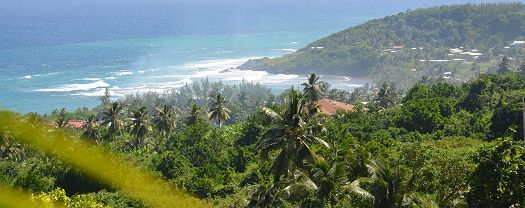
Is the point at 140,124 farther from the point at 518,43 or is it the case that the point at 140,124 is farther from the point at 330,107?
the point at 518,43

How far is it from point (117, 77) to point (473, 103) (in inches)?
4065

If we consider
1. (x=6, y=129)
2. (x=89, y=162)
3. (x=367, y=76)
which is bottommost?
(x=367, y=76)

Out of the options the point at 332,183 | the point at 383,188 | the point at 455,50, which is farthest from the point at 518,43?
the point at 383,188

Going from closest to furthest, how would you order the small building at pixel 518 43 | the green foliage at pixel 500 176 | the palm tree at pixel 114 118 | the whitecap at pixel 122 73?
the green foliage at pixel 500 176 < the palm tree at pixel 114 118 < the whitecap at pixel 122 73 < the small building at pixel 518 43

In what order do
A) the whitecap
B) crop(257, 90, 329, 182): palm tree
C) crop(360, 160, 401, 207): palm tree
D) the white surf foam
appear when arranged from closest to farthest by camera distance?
crop(360, 160, 401, 207): palm tree
crop(257, 90, 329, 182): palm tree
the white surf foam
the whitecap

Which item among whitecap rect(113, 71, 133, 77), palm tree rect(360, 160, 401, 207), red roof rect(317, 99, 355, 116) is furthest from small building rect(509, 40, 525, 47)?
palm tree rect(360, 160, 401, 207)

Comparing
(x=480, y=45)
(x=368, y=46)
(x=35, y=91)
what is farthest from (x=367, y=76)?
(x=35, y=91)

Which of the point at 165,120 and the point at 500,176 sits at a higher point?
the point at 500,176

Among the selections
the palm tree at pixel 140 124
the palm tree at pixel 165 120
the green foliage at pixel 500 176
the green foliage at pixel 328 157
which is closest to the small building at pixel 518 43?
the green foliage at pixel 328 157

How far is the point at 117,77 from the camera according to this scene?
146375mm

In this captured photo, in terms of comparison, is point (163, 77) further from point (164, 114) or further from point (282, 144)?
point (282, 144)

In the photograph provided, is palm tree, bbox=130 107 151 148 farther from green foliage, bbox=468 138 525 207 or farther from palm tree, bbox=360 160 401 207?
green foliage, bbox=468 138 525 207

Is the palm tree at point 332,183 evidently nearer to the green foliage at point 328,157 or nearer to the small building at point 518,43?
the green foliage at point 328,157

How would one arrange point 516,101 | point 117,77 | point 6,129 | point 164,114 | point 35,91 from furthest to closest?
point 117,77
point 35,91
point 164,114
point 516,101
point 6,129
